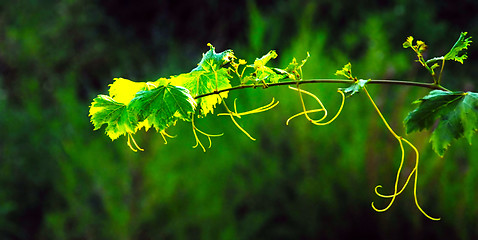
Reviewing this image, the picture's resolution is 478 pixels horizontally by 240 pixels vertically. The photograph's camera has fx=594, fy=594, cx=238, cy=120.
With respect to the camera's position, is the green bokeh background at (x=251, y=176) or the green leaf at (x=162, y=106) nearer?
the green leaf at (x=162, y=106)

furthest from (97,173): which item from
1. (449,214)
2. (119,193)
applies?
(449,214)

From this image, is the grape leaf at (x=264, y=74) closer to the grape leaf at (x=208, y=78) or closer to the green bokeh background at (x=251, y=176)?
the grape leaf at (x=208, y=78)

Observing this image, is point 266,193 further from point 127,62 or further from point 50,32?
point 50,32

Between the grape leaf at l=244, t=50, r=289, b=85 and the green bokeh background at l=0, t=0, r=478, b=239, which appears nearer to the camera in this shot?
the grape leaf at l=244, t=50, r=289, b=85

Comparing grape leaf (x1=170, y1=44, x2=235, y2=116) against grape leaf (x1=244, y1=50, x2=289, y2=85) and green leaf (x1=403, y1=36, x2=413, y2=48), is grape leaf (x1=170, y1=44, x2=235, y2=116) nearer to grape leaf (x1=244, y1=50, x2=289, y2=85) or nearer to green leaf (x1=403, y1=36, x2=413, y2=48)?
grape leaf (x1=244, y1=50, x2=289, y2=85)

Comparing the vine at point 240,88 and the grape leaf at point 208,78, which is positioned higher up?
the grape leaf at point 208,78

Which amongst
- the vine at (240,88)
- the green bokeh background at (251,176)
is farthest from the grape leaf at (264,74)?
the green bokeh background at (251,176)

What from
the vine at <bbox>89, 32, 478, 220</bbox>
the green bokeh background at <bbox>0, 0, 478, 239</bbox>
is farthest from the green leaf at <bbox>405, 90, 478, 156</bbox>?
the green bokeh background at <bbox>0, 0, 478, 239</bbox>
